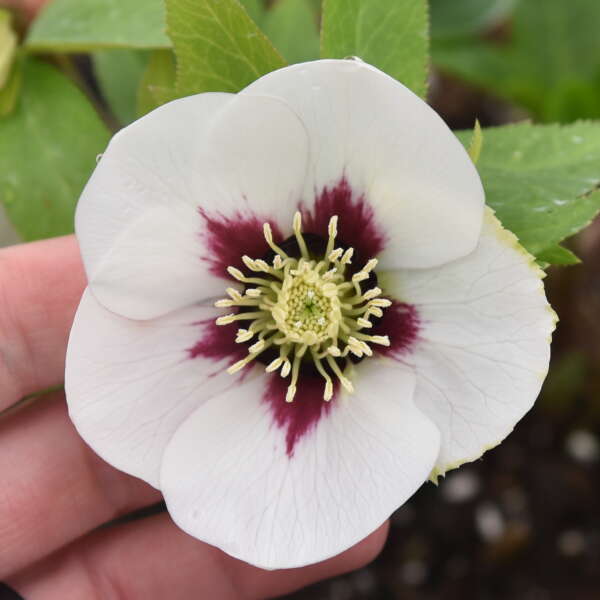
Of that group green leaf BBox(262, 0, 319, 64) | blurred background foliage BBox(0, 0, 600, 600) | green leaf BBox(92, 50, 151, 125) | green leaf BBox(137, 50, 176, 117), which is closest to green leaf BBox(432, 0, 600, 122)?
blurred background foliage BBox(0, 0, 600, 600)

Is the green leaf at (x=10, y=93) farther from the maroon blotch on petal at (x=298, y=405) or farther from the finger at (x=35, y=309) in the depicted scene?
the maroon blotch on petal at (x=298, y=405)

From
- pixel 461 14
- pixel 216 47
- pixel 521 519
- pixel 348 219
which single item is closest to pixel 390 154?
pixel 348 219

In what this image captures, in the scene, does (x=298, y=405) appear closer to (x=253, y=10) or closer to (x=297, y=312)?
(x=297, y=312)

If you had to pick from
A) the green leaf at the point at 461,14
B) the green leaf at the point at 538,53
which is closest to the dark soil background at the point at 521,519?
the green leaf at the point at 538,53

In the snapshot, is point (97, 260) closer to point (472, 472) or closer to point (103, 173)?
point (103, 173)

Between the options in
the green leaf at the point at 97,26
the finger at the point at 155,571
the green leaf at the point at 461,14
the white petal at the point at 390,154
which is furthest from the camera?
the green leaf at the point at 461,14

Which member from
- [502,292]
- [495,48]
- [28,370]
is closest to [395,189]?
[502,292]
